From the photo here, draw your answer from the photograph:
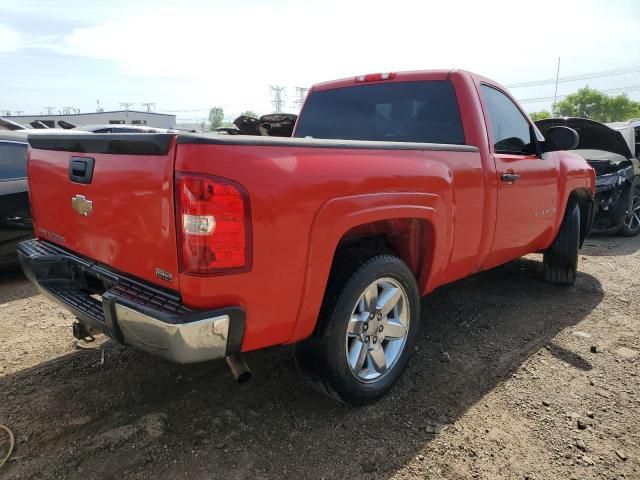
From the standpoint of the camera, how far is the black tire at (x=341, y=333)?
93.8 inches

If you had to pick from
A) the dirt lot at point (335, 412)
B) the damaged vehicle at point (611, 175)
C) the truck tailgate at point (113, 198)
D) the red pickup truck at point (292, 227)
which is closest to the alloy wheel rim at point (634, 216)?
the damaged vehicle at point (611, 175)

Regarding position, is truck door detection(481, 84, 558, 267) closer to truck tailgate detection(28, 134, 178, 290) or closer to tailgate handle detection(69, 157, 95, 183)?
truck tailgate detection(28, 134, 178, 290)

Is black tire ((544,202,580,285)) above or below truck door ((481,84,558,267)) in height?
below

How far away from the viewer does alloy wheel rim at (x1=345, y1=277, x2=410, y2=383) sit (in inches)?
102

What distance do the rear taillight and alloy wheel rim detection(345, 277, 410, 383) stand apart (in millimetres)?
835

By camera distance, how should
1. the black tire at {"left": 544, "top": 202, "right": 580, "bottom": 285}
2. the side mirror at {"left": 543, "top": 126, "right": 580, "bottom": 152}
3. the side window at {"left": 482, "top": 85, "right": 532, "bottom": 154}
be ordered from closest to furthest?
the side window at {"left": 482, "top": 85, "right": 532, "bottom": 154} → the side mirror at {"left": 543, "top": 126, "right": 580, "bottom": 152} → the black tire at {"left": 544, "top": 202, "right": 580, "bottom": 285}

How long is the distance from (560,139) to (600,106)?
3476 inches

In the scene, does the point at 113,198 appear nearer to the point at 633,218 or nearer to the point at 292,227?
the point at 292,227

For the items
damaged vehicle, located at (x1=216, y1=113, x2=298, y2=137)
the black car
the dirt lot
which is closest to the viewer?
the dirt lot

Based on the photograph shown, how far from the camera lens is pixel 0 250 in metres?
4.85

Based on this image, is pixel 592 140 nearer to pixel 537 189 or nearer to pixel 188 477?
pixel 537 189

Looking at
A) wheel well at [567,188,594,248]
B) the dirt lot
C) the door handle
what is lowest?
the dirt lot

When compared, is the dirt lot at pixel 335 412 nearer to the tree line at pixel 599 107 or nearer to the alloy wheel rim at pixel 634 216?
the alloy wheel rim at pixel 634 216

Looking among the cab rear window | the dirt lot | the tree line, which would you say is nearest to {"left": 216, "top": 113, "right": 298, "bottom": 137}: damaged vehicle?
the cab rear window
